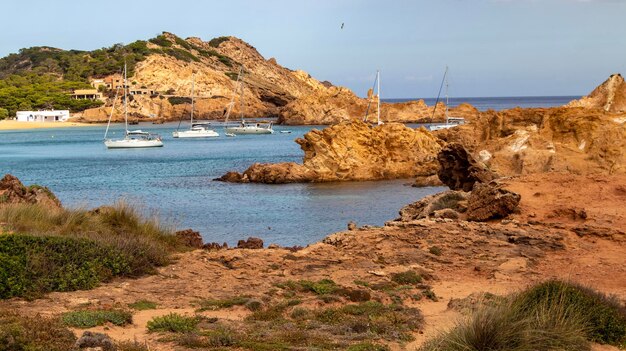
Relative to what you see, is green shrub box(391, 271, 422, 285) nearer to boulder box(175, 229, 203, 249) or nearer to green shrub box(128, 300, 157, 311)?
green shrub box(128, 300, 157, 311)

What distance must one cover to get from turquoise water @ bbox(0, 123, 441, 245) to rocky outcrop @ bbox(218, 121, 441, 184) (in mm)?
1224

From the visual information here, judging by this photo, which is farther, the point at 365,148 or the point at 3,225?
the point at 365,148

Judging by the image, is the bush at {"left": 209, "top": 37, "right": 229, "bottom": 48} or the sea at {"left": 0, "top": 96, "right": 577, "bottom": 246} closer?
the sea at {"left": 0, "top": 96, "right": 577, "bottom": 246}

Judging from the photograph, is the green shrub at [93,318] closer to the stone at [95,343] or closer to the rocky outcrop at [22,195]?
the stone at [95,343]

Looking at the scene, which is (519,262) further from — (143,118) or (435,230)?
(143,118)

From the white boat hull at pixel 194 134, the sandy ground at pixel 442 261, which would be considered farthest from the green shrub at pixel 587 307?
the white boat hull at pixel 194 134

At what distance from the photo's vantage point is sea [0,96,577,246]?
24547 mm

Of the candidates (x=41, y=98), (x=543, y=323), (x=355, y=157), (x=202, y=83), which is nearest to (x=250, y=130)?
(x=202, y=83)

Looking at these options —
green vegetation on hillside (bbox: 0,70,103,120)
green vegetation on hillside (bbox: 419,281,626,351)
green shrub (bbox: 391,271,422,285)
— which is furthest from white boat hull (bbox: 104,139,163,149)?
green vegetation on hillside (bbox: 419,281,626,351)

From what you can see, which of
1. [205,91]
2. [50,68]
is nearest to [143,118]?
[205,91]

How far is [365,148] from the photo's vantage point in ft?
133

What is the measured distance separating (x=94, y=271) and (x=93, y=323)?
233 cm

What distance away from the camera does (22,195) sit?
1664 centimetres

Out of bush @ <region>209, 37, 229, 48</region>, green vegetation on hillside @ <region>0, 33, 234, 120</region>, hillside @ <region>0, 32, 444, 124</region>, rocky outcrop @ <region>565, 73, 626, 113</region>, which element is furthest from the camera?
bush @ <region>209, 37, 229, 48</region>
